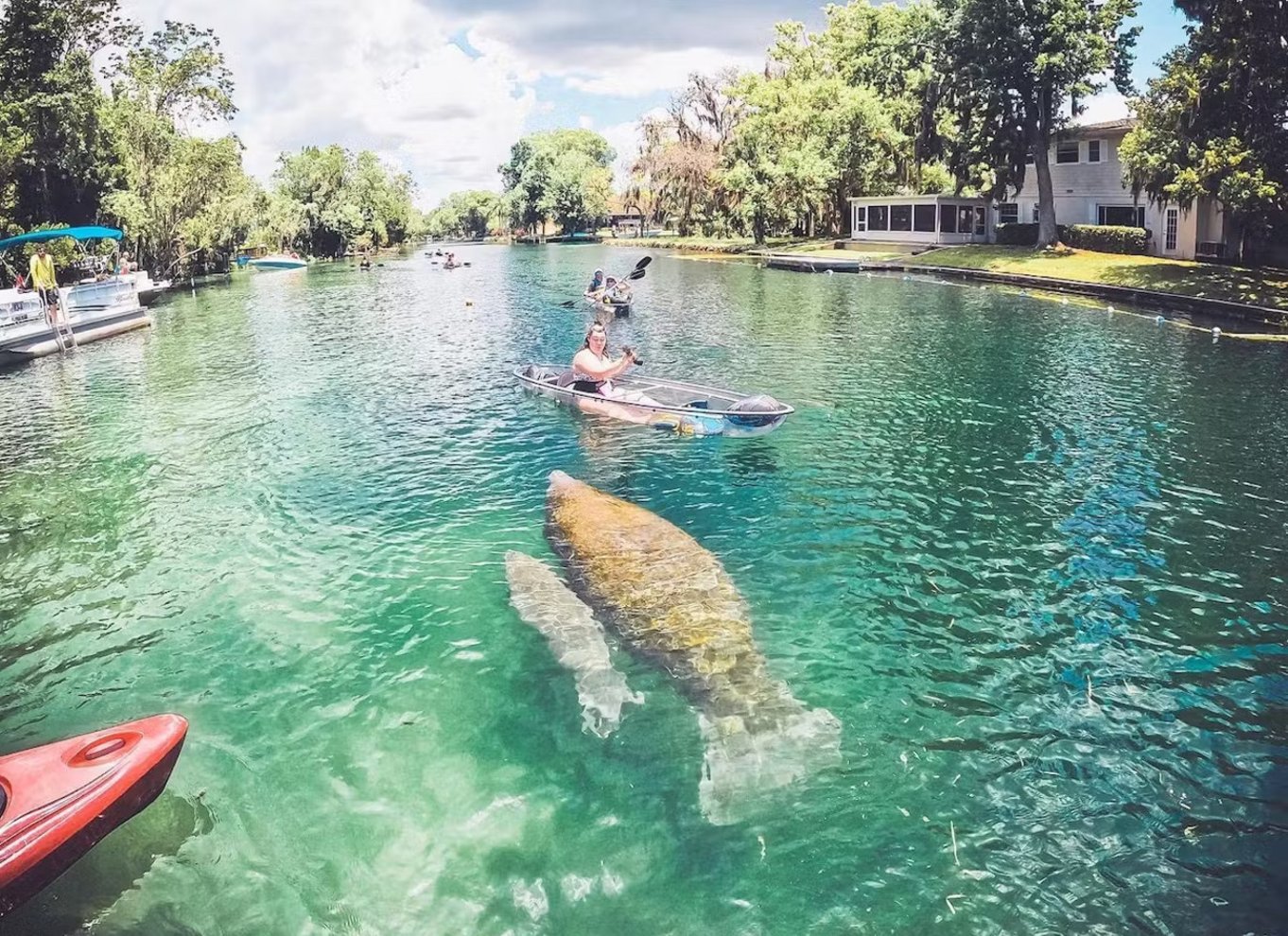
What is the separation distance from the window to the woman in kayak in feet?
148

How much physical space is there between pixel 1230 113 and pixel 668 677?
Result: 131ft

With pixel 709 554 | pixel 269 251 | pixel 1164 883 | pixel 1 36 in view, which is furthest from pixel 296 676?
pixel 269 251

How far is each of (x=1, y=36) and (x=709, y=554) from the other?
5685cm

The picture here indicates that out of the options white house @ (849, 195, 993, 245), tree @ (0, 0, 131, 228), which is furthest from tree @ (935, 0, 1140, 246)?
tree @ (0, 0, 131, 228)

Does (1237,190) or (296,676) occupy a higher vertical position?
(1237,190)

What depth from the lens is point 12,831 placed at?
6.66 meters

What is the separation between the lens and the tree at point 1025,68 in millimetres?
48031

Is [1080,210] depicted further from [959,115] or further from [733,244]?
[733,244]

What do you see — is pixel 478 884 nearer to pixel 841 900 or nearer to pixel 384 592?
pixel 841 900

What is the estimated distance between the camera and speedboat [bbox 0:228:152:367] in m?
32.4

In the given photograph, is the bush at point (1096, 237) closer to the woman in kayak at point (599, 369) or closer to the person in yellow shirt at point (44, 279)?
the woman in kayak at point (599, 369)

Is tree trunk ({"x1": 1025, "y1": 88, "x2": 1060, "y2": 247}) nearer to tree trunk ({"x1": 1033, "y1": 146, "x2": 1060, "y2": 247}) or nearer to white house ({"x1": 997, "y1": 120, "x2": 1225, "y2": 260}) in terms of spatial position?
tree trunk ({"x1": 1033, "y1": 146, "x2": 1060, "y2": 247})

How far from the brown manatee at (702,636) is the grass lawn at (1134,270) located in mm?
32143

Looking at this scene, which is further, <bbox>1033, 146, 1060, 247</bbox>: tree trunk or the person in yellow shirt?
<bbox>1033, 146, 1060, 247</bbox>: tree trunk
